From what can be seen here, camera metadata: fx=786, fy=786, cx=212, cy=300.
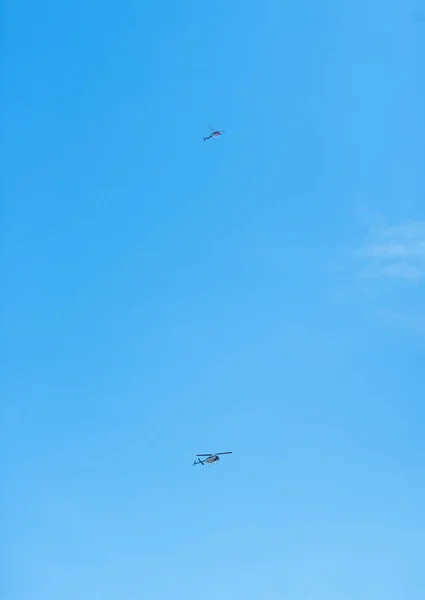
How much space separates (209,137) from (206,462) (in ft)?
209

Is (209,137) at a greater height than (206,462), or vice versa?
(209,137)

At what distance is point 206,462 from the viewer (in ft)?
503

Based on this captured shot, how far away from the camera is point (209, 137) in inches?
6122
